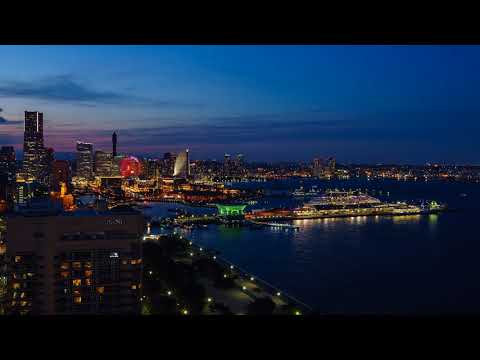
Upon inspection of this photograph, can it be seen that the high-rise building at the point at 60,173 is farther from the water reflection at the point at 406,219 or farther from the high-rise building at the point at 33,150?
the water reflection at the point at 406,219

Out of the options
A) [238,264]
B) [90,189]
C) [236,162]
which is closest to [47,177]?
[90,189]

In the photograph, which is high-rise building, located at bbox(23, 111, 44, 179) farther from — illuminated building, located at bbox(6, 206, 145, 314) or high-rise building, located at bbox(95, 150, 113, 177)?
illuminated building, located at bbox(6, 206, 145, 314)

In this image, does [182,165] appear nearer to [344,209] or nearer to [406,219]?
[344,209]

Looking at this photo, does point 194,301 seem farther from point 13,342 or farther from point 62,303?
point 13,342

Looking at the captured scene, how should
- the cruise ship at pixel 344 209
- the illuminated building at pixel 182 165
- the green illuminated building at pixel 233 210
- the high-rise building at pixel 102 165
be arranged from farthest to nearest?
the illuminated building at pixel 182 165 → the high-rise building at pixel 102 165 → the cruise ship at pixel 344 209 → the green illuminated building at pixel 233 210

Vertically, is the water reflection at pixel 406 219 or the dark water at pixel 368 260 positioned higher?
the water reflection at pixel 406 219

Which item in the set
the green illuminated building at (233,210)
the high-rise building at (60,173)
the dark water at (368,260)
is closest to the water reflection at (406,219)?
the dark water at (368,260)
